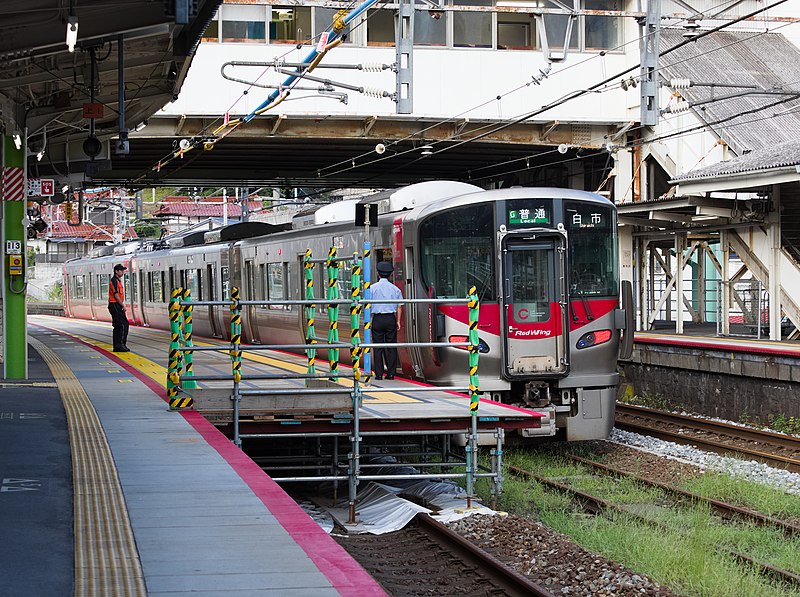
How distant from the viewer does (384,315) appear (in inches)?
544

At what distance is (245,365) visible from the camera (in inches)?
639

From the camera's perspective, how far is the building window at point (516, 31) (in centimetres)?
2772

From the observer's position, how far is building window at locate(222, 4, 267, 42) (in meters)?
25.8

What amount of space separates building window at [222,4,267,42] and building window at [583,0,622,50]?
7776mm

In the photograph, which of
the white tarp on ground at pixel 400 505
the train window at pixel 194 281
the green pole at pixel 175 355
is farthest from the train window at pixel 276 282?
the green pole at pixel 175 355

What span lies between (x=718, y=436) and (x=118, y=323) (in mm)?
10448

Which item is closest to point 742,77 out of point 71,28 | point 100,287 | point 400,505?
point 400,505

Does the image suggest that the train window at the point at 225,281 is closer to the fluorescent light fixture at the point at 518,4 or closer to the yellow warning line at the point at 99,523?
the fluorescent light fixture at the point at 518,4

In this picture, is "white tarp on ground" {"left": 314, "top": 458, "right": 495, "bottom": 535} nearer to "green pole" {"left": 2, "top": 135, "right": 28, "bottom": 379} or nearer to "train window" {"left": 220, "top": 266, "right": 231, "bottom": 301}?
"green pole" {"left": 2, "top": 135, "right": 28, "bottom": 379}

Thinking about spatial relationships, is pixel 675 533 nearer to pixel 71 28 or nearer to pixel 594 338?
pixel 594 338

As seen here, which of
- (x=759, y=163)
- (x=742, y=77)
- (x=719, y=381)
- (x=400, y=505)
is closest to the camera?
(x=400, y=505)

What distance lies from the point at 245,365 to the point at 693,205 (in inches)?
358

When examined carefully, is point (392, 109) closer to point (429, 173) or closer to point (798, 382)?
point (429, 173)

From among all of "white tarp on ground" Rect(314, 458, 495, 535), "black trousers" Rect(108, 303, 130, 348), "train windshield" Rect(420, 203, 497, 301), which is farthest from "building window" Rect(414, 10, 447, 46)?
"white tarp on ground" Rect(314, 458, 495, 535)
